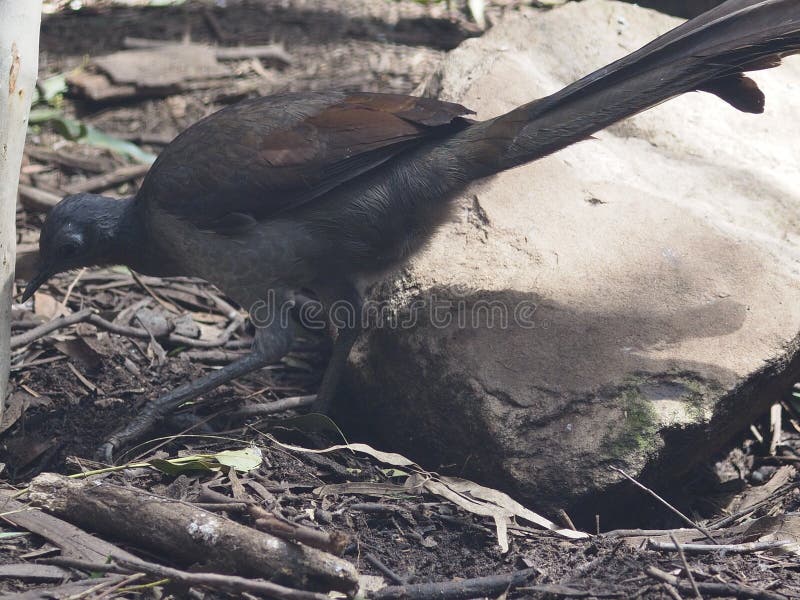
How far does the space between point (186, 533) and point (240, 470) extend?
70 cm

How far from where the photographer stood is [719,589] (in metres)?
2.86

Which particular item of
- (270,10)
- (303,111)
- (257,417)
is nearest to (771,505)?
(257,417)

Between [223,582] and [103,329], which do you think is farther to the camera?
[103,329]

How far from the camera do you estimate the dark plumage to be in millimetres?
4121

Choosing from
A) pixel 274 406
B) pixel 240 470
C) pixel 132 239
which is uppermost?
pixel 132 239

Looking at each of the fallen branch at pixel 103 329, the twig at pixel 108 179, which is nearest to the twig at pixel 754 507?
the fallen branch at pixel 103 329

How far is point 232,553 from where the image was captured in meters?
2.86

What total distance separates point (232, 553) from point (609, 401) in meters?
1.65

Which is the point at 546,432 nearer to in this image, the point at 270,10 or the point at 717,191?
the point at 717,191

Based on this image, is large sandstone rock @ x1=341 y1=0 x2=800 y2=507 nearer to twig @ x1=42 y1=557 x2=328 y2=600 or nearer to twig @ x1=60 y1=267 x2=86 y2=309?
twig @ x1=42 y1=557 x2=328 y2=600

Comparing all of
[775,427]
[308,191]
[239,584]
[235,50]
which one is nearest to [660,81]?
[308,191]

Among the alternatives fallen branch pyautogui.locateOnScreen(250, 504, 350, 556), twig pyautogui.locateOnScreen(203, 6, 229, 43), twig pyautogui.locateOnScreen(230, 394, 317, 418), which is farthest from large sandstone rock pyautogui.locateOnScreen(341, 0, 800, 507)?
twig pyautogui.locateOnScreen(203, 6, 229, 43)

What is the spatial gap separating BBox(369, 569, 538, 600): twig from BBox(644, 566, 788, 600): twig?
431 millimetres

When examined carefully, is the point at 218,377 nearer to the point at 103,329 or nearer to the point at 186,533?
the point at 103,329
